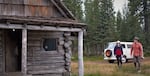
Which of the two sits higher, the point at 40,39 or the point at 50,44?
the point at 40,39

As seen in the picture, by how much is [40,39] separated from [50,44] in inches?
33.2

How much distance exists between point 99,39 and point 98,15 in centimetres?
347

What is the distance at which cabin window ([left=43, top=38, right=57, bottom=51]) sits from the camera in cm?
2198

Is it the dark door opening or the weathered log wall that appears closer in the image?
the dark door opening

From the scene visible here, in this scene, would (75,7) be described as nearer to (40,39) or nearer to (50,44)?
(50,44)

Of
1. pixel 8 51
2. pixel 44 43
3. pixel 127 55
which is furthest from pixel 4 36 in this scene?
pixel 127 55

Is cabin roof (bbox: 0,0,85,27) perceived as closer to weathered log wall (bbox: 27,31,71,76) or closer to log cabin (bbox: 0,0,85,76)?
log cabin (bbox: 0,0,85,76)

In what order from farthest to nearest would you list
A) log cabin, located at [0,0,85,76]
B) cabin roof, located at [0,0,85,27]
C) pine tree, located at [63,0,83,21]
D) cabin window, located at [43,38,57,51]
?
pine tree, located at [63,0,83,21] < cabin window, located at [43,38,57,51] < log cabin, located at [0,0,85,76] < cabin roof, located at [0,0,85,27]

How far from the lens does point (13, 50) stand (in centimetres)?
2098

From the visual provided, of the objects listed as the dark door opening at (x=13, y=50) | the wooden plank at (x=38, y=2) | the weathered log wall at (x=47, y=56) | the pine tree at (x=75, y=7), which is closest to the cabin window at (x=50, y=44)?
the weathered log wall at (x=47, y=56)

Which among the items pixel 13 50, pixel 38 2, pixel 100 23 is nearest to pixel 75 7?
pixel 100 23

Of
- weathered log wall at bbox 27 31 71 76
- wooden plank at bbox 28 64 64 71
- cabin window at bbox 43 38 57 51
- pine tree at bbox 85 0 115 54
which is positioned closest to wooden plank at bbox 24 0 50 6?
weathered log wall at bbox 27 31 71 76

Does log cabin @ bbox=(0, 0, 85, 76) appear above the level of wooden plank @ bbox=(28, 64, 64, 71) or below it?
above

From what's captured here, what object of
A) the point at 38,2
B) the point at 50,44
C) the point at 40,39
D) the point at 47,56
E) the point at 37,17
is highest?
the point at 38,2
